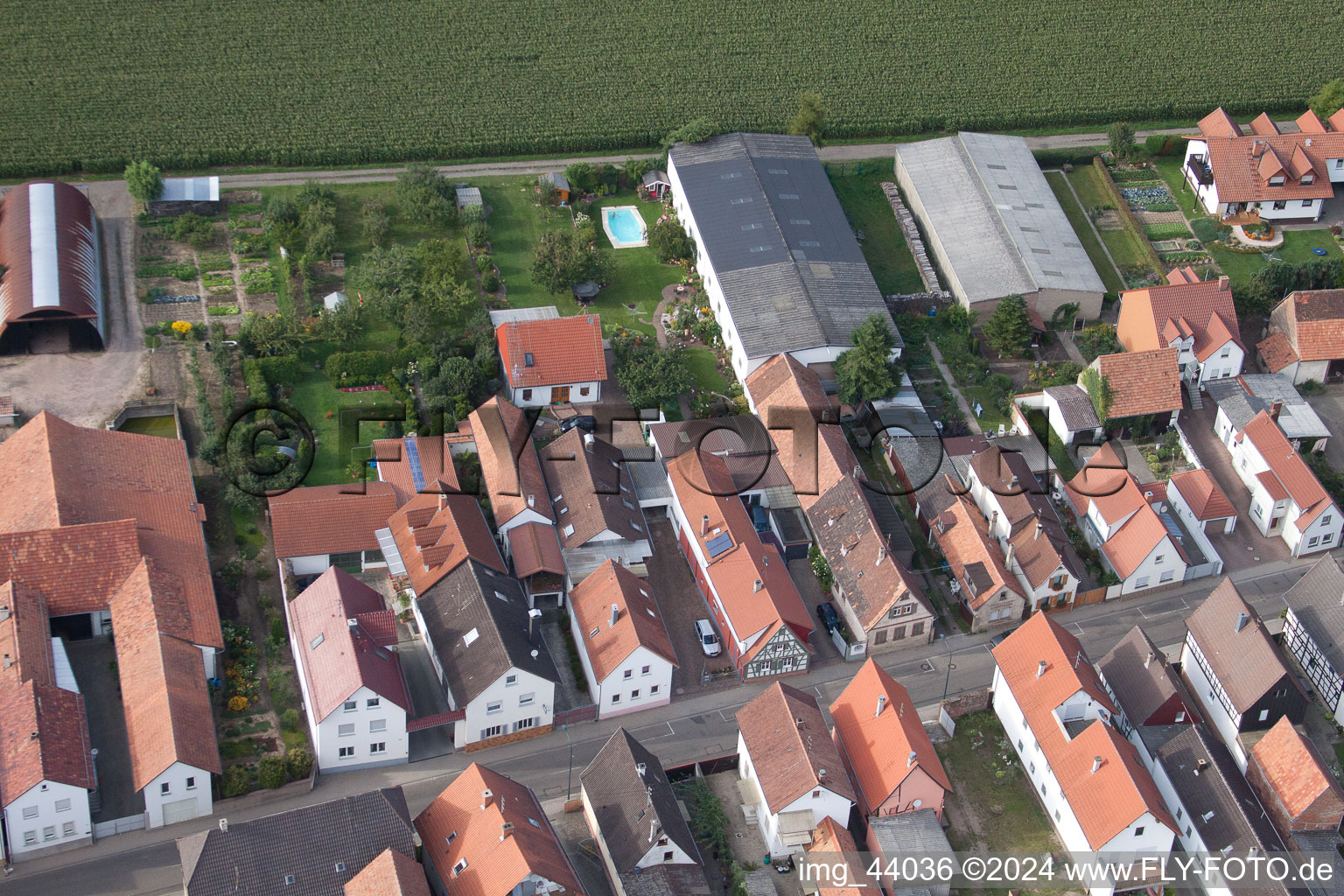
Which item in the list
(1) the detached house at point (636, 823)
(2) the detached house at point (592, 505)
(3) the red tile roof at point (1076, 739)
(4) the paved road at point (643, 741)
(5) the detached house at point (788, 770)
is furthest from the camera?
(2) the detached house at point (592, 505)

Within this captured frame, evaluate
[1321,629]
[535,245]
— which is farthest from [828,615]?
[535,245]

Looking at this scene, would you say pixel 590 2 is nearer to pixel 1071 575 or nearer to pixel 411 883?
pixel 1071 575

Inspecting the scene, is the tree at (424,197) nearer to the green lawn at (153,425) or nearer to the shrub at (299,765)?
the green lawn at (153,425)

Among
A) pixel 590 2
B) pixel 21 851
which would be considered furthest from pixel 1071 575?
pixel 590 2

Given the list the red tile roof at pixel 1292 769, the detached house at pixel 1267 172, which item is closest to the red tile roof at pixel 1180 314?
the detached house at pixel 1267 172

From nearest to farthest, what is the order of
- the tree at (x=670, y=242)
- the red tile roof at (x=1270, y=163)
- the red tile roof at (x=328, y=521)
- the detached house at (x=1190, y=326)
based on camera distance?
1. the red tile roof at (x=328, y=521)
2. the detached house at (x=1190, y=326)
3. the tree at (x=670, y=242)
4. the red tile roof at (x=1270, y=163)

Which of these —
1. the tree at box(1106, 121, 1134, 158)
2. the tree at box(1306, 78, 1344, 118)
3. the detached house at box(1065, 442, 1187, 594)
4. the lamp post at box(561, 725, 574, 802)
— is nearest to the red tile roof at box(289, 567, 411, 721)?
the lamp post at box(561, 725, 574, 802)
